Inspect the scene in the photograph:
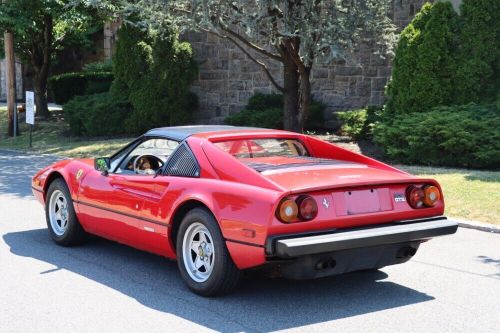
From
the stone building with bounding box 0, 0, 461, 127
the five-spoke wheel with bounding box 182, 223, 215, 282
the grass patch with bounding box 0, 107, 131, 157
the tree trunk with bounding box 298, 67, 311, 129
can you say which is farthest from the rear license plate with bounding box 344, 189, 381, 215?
the grass patch with bounding box 0, 107, 131, 157

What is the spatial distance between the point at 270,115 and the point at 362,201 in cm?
1328

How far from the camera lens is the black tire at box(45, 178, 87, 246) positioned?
293 inches

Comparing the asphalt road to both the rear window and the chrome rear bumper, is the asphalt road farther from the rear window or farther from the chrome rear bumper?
the rear window

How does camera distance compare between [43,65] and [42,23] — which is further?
[43,65]

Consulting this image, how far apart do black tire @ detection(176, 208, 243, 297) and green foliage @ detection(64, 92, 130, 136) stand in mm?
16100

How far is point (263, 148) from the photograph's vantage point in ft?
21.9

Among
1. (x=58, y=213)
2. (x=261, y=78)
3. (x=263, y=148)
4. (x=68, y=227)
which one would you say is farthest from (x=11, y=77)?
(x=263, y=148)

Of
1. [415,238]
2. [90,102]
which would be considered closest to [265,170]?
[415,238]

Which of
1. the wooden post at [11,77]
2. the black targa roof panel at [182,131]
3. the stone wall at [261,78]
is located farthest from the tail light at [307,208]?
the wooden post at [11,77]

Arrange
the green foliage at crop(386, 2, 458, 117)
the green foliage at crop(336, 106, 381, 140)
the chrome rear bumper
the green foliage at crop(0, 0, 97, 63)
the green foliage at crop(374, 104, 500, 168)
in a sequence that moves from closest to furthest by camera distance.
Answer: the chrome rear bumper, the green foliage at crop(374, 104, 500, 168), the green foliage at crop(386, 2, 458, 117), the green foliage at crop(336, 106, 381, 140), the green foliage at crop(0, 0, 97, 63)

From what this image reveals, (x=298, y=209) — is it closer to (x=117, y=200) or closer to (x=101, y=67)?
(x=117, y=200)

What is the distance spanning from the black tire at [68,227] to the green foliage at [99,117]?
13.9 metres

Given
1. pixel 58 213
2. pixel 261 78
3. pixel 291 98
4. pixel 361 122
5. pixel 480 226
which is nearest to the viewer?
pixel 58 213

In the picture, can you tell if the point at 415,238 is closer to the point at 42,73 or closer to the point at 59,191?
the point at 59,191
